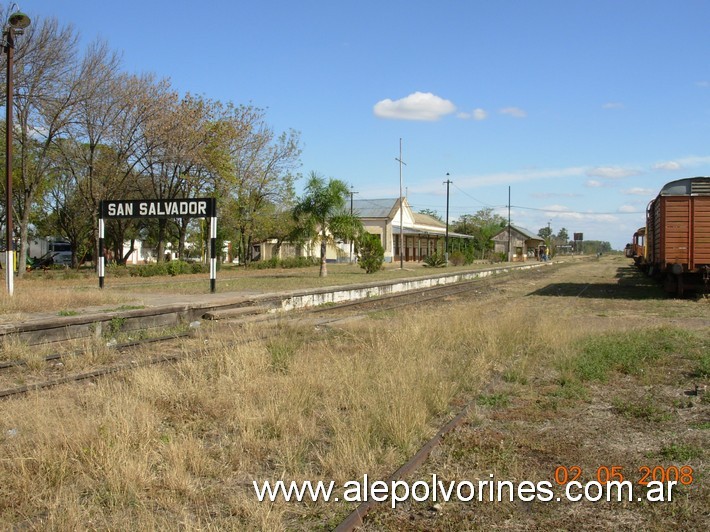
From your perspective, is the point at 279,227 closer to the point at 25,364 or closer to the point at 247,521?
the point at 25,364

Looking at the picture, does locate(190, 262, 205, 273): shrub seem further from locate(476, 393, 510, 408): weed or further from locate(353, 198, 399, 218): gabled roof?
locate(353, 198, 399, 218): gabled roof

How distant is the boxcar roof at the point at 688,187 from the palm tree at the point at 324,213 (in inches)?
565

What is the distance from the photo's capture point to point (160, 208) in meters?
19.4

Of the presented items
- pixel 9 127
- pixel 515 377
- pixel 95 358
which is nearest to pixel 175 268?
pixel 9 127

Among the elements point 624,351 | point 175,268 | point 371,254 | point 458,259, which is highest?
point 371,254

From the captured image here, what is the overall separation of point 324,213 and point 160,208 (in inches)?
460

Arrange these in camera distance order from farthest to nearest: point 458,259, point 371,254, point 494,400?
point 458,259, point 371,254, point 494,400

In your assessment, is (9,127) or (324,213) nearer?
(9,127)

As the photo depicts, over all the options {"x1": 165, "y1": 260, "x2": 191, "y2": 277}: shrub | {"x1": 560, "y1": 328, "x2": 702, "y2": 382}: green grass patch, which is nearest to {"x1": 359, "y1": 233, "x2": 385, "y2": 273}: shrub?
{"x1": 165, "y1": 260, "x2": 191, "y2": 277}: shrub

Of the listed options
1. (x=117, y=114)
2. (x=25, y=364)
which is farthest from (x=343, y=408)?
(x=117, y=114)

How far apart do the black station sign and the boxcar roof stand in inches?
576
